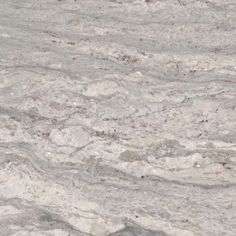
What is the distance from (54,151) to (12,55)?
1.37 m

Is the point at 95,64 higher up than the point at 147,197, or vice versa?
the point at 95,64

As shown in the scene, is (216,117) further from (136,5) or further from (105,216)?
(136,5)

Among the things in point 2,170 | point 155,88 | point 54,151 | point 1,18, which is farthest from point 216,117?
point 1,18

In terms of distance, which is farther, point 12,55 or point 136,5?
point 136,5

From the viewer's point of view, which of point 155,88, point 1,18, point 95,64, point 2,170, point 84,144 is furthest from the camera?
point 1,18

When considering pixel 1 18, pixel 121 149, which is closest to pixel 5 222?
pixel 121 149

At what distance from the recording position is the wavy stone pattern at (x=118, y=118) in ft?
11.1

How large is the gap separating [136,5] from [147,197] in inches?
106

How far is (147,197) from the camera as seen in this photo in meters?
3.48

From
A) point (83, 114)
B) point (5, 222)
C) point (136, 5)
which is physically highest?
point (136, 5)

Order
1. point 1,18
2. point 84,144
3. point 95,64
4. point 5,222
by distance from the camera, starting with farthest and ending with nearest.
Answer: point 1,18 → point 95,64 → point 84,144 → point 5,222

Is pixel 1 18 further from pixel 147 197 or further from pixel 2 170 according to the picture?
pixel 147 197

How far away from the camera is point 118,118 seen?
414 centimetres

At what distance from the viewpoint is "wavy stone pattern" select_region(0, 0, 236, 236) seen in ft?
11.1
